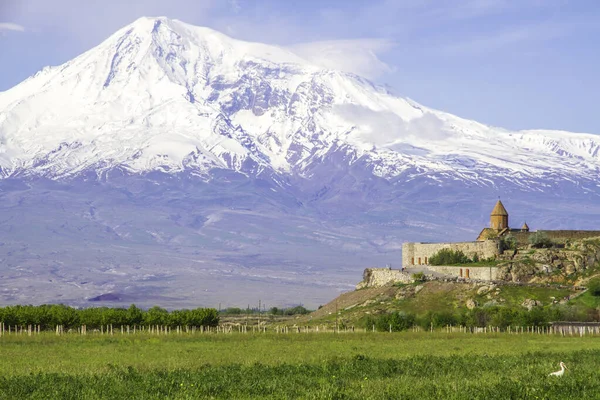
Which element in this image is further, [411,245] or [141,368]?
[411,245]

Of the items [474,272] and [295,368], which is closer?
[295,368]

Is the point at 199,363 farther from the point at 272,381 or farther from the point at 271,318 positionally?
the point at 271,318

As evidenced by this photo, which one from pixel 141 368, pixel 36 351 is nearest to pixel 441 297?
pixel 36 351

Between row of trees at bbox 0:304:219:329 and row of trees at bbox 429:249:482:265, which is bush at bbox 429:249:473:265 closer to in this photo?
row of trees at bbox 429:249:482:265

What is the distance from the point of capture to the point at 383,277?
107250mm

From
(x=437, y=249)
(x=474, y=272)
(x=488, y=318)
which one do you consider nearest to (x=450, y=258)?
(x=437, y=249)

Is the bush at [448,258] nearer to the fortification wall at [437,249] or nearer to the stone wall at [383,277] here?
the fortification wall at [437,249]

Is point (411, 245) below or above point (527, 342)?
above

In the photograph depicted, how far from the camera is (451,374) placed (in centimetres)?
3912

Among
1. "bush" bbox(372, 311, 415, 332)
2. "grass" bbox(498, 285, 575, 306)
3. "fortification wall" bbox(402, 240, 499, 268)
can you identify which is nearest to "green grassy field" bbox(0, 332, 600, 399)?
"bush" bbox(372, 311, 415, 332)

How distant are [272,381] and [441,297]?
56.0m

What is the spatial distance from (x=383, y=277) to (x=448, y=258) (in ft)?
22.2

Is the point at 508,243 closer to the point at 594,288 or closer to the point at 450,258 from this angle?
the point at 450,258

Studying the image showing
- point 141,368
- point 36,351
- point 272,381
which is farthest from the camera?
point 36,351
